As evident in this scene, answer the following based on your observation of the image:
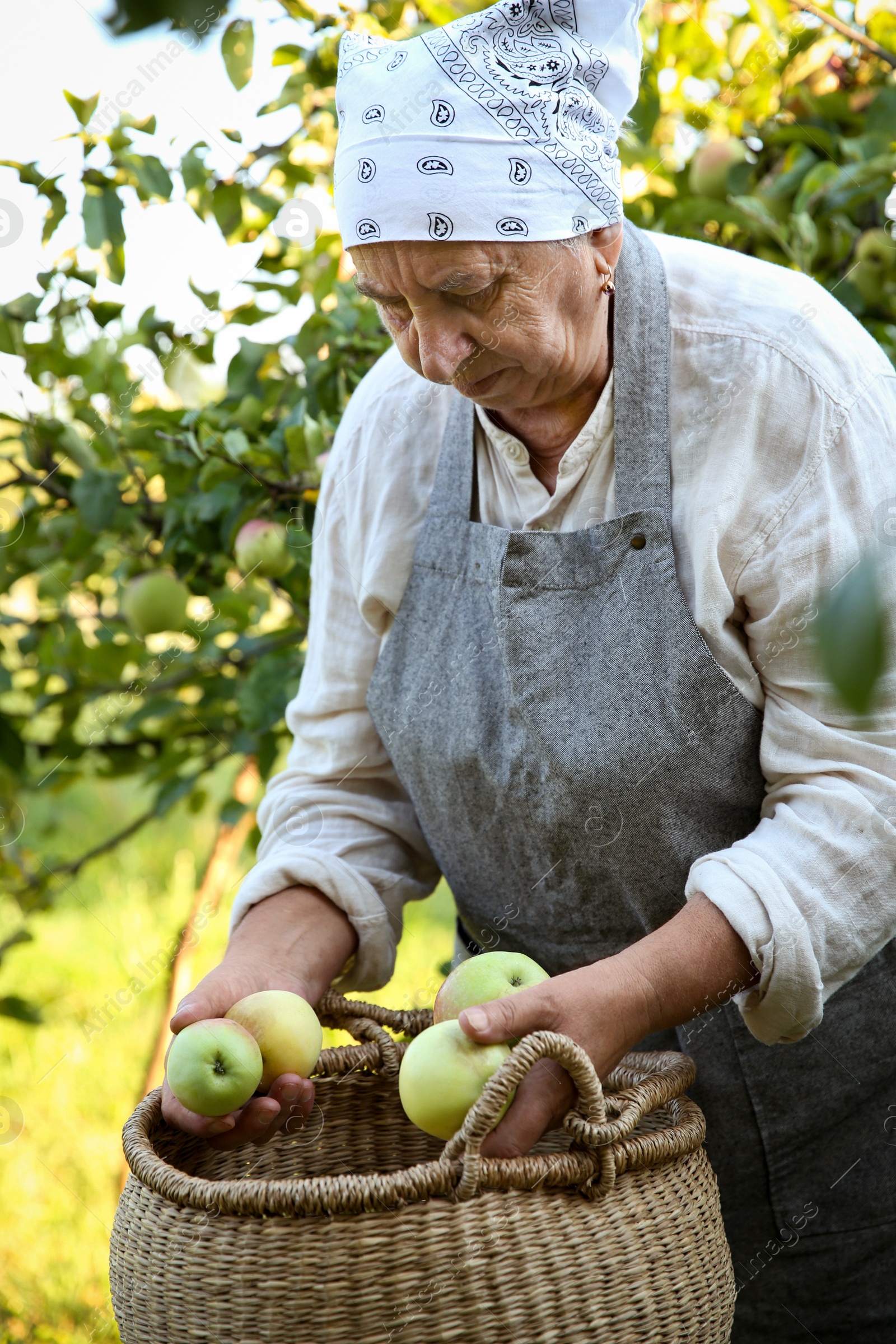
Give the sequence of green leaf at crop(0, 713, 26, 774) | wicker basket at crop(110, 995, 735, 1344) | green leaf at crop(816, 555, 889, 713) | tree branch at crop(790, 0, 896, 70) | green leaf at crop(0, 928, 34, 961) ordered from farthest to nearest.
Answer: green leaf at crop(0, 928, 34, 961), green leaf at crop(0, 713, 26, 774), tree branch at crop(790, 0, 896, 70), wicker basket at crop(110, 995, 735, 1344), green leaf at crop(816, 555, 889, 713)

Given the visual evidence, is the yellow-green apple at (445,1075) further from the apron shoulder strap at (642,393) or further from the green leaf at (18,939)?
the green leaf at (18,939)

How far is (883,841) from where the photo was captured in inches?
44.3

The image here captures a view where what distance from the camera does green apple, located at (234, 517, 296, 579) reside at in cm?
178

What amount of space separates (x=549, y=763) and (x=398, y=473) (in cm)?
43

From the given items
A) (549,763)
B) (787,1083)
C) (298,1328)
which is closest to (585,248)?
(549,763)

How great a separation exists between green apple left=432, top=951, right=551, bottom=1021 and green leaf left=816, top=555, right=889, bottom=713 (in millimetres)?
952

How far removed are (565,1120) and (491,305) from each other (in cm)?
77

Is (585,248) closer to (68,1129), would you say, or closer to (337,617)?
(337,617)

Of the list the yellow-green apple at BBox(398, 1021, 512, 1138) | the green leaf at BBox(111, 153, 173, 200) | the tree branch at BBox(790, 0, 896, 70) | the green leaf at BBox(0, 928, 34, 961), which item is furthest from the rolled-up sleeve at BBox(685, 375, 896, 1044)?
the green leaf at BBox(0, 928, 34, 961)

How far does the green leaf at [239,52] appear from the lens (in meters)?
1.80

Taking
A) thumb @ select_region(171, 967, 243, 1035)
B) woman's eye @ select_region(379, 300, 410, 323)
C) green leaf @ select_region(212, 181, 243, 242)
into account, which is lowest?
thumb @ select_region(171, 967, 243, 1035)

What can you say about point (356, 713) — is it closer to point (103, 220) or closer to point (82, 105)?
point (103, 220)

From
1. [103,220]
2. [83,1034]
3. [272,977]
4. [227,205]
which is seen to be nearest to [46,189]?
[103,220]

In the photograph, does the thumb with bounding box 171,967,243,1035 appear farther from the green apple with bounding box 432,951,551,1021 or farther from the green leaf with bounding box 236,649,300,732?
the green leaf with bounding box 236,649,300,732
